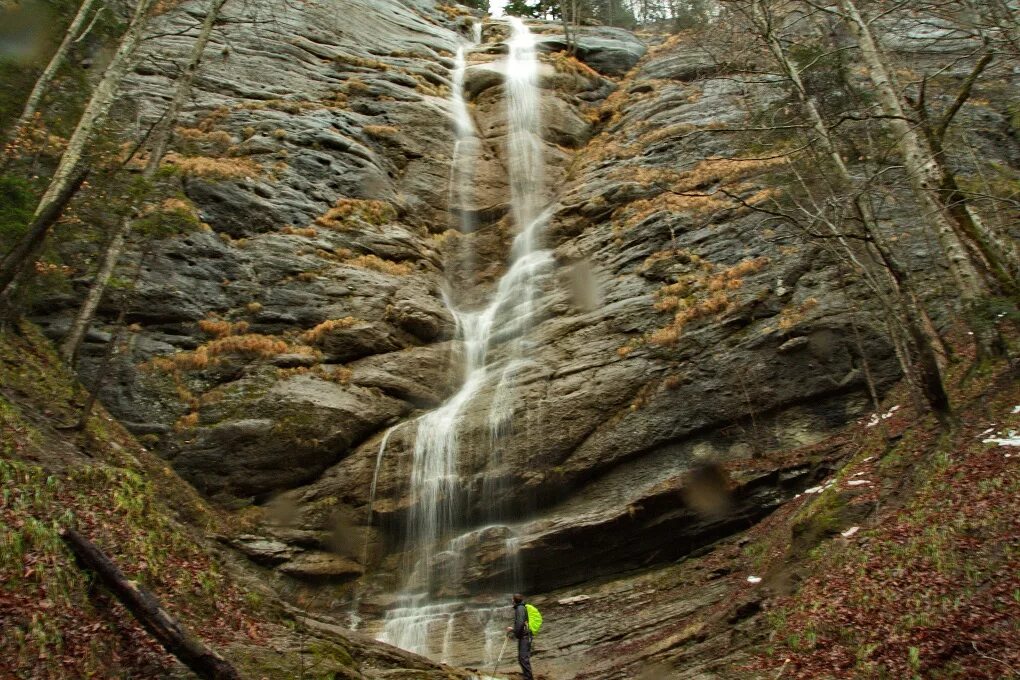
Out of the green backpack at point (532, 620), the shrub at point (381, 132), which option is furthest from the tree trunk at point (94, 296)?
the shrub at point (381, 132)

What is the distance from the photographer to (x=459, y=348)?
19094mm

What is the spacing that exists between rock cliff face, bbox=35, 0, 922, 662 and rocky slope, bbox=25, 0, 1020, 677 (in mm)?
59

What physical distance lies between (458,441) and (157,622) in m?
9.54

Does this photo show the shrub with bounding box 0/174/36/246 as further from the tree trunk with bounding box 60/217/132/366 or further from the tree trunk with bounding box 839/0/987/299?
the tree trunk with bounding box 839/0/987/299

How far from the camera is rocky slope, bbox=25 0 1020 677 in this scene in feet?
44.6

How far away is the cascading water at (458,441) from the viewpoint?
13.3 meters

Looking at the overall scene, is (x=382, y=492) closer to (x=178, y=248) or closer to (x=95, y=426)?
(x=95, y=426)

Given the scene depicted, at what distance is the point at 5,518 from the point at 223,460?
9.29 m

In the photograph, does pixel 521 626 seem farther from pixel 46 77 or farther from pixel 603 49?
pixel 603 49

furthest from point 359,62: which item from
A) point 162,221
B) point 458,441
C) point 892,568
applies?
point 892,568

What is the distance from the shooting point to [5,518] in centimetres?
616

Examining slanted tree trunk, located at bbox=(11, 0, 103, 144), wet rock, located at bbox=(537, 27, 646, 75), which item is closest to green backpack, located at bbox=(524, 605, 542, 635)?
slanted tree trunk, located at bbox=(11, 0, 103, 144)

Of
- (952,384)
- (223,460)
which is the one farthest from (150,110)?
(952,384)

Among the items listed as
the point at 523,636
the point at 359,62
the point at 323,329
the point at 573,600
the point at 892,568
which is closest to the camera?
the point at 892,568
